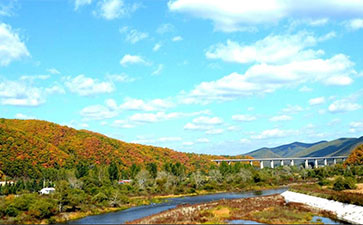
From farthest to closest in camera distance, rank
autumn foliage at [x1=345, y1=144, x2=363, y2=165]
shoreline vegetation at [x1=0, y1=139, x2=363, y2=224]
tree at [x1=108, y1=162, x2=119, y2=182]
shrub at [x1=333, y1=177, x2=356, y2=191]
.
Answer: autumn foliage at [x1=345, y1=144, x2=363, y2=165]
tree at [x1=108, y1=162, x2=119, y2=182]
shrub at [x1=333, y1=177, x2=356, y2=191]
shoreline vegetation at [x1=0, y1=139, x2=363, y2=224]

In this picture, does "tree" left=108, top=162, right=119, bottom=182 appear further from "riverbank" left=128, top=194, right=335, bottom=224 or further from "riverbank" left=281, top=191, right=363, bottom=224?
"riverbank" left=281, top=191, right=363, bottom=224

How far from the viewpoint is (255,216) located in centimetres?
6119

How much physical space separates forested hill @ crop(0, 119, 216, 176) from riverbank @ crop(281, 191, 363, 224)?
94.8 m

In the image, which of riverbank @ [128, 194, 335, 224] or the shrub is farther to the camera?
the shrub

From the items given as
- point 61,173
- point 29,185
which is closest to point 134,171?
point 61,173

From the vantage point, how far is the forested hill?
13512cm

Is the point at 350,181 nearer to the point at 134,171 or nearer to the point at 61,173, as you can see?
the point at 134,171

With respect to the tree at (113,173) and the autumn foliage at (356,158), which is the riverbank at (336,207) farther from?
the autumn foliage at (356,158)

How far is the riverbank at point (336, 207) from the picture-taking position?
189 feet

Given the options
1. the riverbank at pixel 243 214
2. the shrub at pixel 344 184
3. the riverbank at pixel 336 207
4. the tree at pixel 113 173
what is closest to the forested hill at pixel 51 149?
the tree at pixel 113 173

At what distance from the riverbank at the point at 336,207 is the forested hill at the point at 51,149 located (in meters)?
94.8

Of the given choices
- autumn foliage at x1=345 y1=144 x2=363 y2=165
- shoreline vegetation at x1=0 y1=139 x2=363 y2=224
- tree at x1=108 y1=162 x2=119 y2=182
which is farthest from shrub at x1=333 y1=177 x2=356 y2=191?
autumn foliage at x1=345 y1=144 x2=363 y2=165

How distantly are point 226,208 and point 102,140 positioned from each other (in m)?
135

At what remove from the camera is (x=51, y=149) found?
155 m
